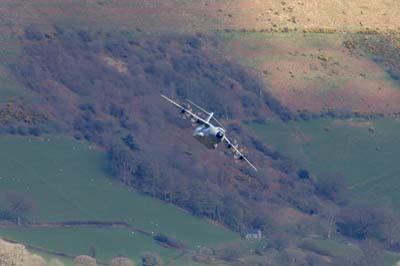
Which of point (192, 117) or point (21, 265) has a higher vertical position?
point (192, 117)

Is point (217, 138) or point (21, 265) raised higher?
point (217, 138)

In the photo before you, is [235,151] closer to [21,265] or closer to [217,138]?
[217,138]

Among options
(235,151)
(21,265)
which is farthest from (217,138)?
(21,265)

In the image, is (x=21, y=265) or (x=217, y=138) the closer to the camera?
(x=217, y=138)

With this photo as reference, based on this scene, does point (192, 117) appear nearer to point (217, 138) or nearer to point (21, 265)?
point (217, 138)

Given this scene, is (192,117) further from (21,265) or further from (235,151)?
(21,265)

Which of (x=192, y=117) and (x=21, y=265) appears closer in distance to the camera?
(x=192, y=117)
